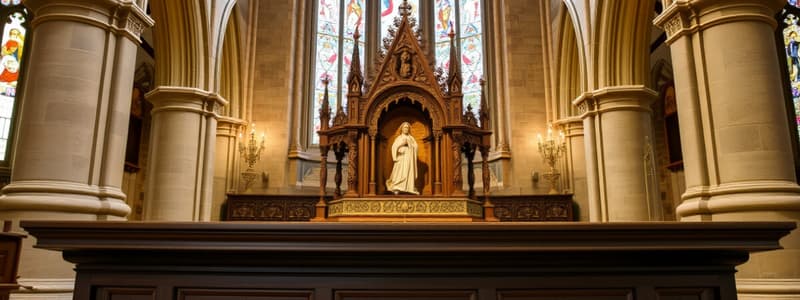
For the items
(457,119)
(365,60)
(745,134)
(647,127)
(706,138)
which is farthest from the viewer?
(365,60)

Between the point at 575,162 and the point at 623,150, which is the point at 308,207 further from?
the point at 623,150

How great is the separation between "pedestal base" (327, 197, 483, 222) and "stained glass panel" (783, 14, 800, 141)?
9444 mm

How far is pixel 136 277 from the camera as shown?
2.55 metres

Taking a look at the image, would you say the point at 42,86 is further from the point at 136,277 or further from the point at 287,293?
the point at 287,293

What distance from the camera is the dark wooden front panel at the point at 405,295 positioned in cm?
252

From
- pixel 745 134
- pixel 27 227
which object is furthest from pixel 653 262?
pixel 745 134

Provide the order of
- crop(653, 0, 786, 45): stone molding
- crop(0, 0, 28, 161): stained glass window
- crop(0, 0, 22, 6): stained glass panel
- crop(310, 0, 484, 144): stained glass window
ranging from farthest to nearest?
1. crop(310, 0, 484, 144): stained glass window
2. crop(0, 0, 22, 6): stained glass panel
3. crop(0, 0, 28, 161): stained glass window
4. crop(653, 0, 786, 45): stone molding

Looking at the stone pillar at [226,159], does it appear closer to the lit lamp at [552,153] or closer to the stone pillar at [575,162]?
the lit lamp at [552,153]

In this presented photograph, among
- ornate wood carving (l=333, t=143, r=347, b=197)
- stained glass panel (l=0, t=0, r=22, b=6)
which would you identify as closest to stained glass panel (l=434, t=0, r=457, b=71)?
ornate wood carving (l=333, t=143, r=347, b=197)

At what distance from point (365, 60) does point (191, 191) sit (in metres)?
7.39

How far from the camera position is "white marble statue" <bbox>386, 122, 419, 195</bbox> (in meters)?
7.61

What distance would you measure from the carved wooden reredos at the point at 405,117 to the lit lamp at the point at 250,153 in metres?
5.28

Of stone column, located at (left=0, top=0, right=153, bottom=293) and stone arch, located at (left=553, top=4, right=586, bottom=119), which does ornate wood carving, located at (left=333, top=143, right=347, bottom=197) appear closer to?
stone column, located at (left=0, top=0, right=153, bottom=293)

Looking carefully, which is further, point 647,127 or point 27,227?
point 647,127
